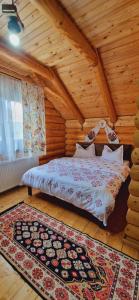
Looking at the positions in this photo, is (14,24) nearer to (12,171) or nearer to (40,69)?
(40,69)

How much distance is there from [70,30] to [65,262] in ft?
8.78

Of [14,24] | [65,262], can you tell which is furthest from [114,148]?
[14,24]

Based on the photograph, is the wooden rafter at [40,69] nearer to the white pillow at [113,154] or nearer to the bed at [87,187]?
the white pillow at [113,154]

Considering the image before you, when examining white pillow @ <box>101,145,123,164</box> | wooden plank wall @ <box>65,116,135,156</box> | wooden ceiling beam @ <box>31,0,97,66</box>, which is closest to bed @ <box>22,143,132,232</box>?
white pillow @ <box>101,145,123,164</box>

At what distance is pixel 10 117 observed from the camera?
9.84 ft

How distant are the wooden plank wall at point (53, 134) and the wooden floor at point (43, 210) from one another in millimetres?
1346

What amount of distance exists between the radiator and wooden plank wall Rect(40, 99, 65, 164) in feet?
2.32

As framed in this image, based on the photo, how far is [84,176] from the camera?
2541 millimetres

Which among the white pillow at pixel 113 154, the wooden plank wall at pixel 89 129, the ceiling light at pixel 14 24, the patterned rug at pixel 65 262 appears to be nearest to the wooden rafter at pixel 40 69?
the wooden plank wall at pixel 89 129

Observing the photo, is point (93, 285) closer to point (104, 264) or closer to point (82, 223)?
point (104, 264)

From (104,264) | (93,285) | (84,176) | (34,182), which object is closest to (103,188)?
(84,176)

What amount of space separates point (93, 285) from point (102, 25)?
2.88 meters

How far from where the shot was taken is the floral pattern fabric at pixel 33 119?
10.9 ft

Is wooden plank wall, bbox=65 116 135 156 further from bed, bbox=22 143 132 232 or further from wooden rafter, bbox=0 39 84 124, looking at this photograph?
bed, bbox=22 143 132 232
